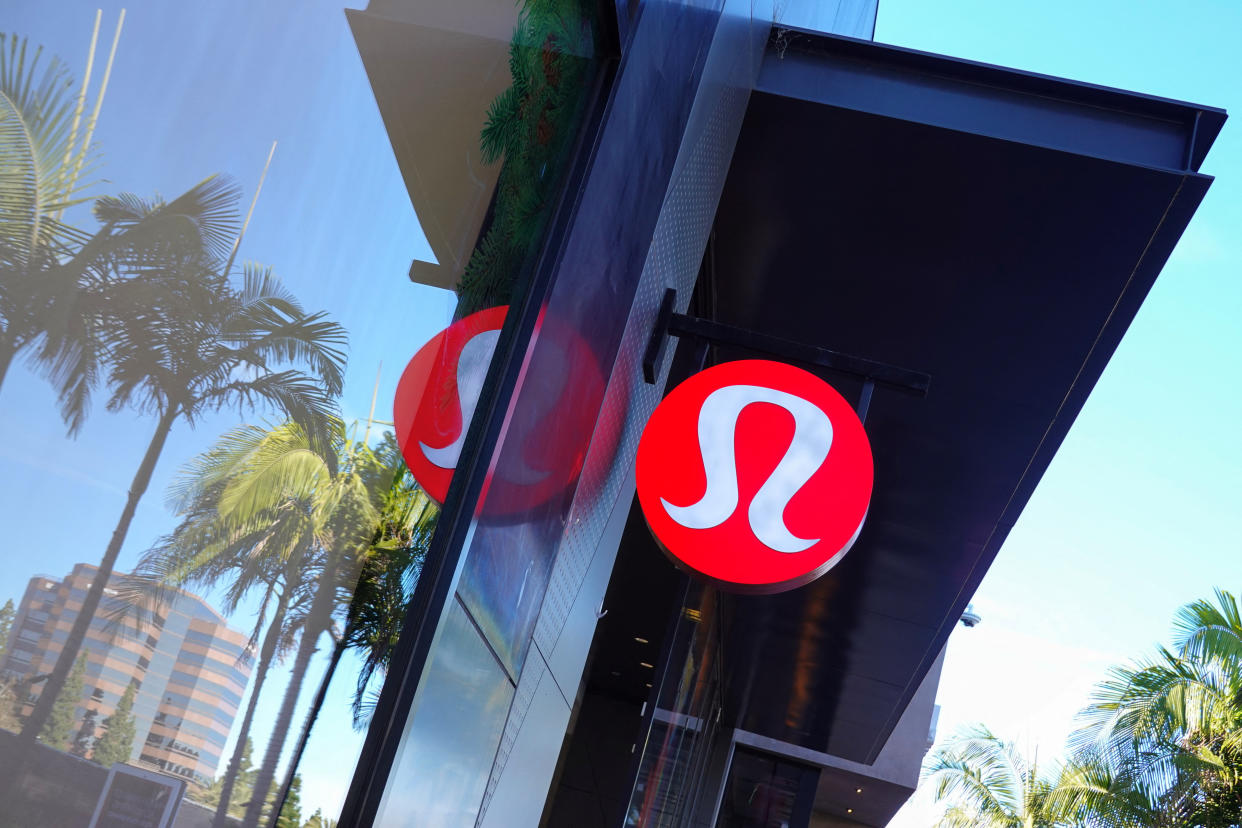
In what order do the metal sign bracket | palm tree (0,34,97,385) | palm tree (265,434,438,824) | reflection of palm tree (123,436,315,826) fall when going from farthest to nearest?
the metal sign bracket < palm tree (265,434,438,824) < reflection of palm tree (123,436,315,826) < palm tree (0,34,97,385)

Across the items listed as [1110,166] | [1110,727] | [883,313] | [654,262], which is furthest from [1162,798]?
[654,262]

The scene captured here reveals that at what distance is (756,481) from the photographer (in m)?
2.68

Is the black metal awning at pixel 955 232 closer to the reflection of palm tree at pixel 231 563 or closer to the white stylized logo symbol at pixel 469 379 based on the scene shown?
the white stylized logo symbol at pixel 469 379

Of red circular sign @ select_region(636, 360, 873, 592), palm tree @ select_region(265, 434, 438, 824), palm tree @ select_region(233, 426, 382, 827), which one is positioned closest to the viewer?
palm tree @ select_region(233, 426, 382, 827)

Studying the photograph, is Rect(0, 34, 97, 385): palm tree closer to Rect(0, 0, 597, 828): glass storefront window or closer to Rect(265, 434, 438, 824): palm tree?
Rect(0, 0, 597, 828): glass storefront window

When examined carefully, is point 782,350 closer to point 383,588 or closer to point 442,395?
point 442,395

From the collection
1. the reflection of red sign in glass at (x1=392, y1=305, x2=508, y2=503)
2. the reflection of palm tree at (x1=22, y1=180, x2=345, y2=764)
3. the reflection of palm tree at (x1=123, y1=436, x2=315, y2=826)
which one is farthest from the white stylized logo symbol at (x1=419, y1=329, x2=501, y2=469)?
the reflection of palm tree at (x1=22, y1=180, x2=345, y2=764)

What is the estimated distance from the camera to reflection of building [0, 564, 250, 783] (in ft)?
2.17

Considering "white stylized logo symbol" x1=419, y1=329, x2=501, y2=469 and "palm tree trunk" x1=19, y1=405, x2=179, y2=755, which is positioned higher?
"white stylized logo symbol" x1=419, y1=329, x2=501, y2=469

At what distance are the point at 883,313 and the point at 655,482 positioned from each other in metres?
2.07

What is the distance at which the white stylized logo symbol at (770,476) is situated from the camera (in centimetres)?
265

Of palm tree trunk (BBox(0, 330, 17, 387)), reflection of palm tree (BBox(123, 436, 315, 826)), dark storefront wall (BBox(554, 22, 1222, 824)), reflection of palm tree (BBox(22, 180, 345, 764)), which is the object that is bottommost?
reflection of palm tree (BBox(123, 436, 315, 826))

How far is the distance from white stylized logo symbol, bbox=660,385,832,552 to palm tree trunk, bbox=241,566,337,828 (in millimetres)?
1631

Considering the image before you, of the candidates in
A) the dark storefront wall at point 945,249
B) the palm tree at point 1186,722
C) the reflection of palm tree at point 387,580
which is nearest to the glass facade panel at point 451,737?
the reflection of palm tree at point 387,580
